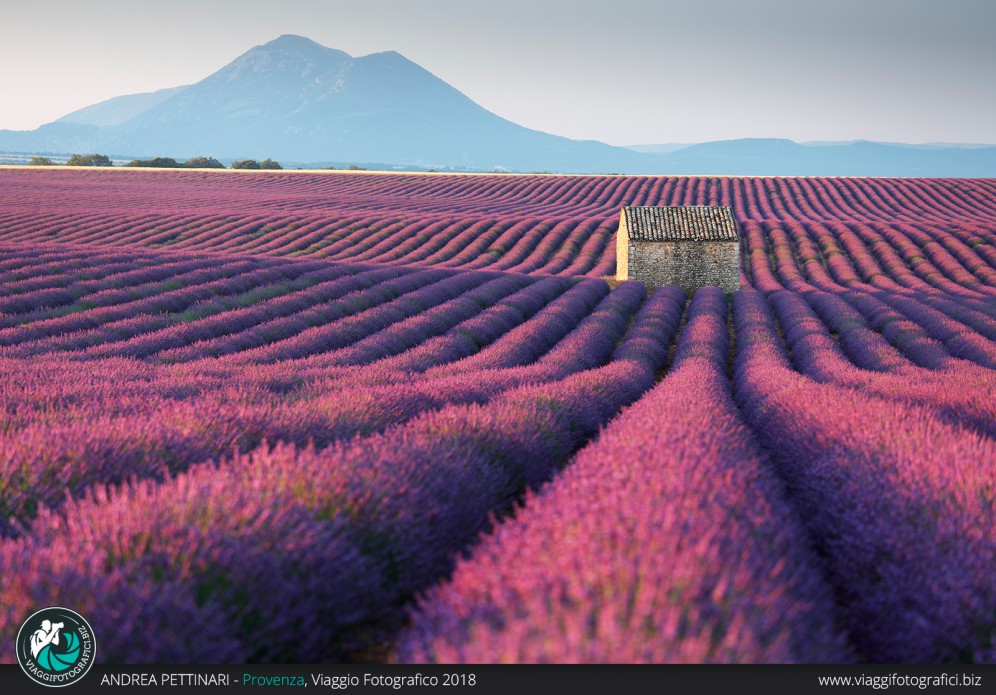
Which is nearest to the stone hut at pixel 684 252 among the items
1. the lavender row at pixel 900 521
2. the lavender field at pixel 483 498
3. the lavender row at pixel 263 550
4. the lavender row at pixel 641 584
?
the lavender field at pixel 483 498

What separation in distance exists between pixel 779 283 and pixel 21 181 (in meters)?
58.2

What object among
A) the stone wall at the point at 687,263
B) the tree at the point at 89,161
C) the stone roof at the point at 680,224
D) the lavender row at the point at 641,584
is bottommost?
the stone wall at the point at 687,263

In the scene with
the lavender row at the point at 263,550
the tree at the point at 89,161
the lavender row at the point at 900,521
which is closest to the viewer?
the lavender row at the point at 263,550

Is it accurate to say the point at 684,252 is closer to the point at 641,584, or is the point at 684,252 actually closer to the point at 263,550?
the point at 263,550

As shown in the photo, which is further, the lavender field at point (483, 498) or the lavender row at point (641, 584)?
the lavender field at point (483, 498)

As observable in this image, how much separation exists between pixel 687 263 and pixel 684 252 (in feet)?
1.30

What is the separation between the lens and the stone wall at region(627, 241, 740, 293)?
25500 millimetres

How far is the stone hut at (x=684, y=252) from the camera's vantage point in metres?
25.5

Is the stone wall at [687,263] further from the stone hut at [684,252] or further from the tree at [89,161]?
the tree at [89,161]

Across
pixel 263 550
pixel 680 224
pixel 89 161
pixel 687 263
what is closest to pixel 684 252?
pixel 687 263

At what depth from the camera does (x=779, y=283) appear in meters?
28.0

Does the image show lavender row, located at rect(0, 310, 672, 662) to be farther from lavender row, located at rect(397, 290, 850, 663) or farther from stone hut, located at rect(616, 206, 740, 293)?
stone hut, located at rect(616, 206, 740, 293)

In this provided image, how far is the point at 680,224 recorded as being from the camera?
26.2m

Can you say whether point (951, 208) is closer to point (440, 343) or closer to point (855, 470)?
point (440, 343)
